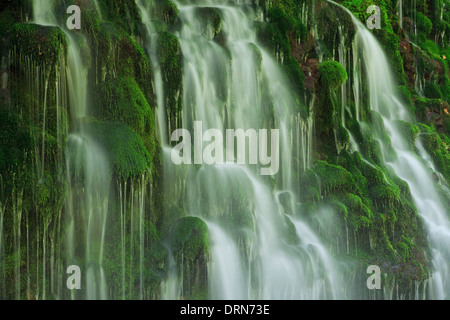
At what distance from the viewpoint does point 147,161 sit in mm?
8195

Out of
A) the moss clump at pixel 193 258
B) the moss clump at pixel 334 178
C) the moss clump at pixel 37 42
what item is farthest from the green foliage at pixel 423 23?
the moss clump at pixel 37 42

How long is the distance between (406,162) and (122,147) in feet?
21.8

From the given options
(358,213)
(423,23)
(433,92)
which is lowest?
(358,213)

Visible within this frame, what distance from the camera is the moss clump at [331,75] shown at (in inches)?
441

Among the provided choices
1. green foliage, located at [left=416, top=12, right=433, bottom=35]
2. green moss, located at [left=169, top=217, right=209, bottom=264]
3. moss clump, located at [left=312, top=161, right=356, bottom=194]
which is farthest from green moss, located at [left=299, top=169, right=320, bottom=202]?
green foliage, located at [left=416, top=12, right=433, bottom=35]

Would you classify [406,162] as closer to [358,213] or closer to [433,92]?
[358,213]

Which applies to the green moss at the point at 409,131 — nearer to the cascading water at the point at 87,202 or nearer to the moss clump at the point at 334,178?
the moss clump at the point at 334,178

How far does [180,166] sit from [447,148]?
7633 millimetres

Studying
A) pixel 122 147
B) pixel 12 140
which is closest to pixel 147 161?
pixel 122 147

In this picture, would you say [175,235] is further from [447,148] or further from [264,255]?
[447,148]

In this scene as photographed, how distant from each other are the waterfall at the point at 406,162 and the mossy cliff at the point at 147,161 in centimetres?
27

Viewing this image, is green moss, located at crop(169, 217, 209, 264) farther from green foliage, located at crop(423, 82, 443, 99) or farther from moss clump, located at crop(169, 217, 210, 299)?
green foliage, located at crop(423, 82, 443, 99)

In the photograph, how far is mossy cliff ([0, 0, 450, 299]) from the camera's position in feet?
24.8

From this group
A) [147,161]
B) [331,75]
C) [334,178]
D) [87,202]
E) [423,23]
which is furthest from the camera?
[423,23]
